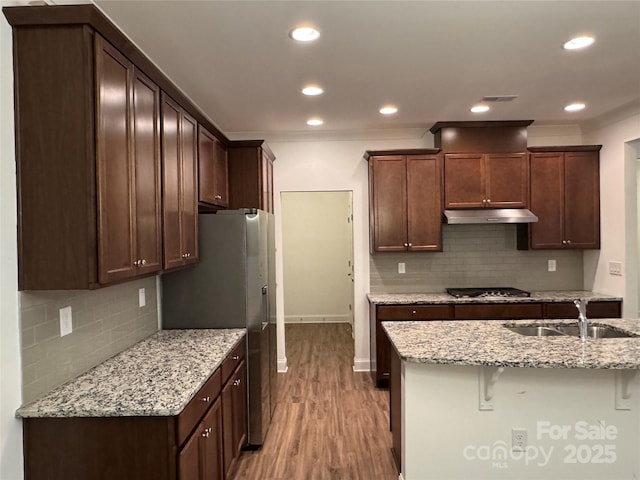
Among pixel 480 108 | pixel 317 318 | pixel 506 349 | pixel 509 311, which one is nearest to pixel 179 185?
pixel 506 349

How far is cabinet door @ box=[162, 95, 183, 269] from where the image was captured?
2469 millimetres

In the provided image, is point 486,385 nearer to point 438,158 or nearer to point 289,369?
point 438,158

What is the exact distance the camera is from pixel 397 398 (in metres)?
2.85

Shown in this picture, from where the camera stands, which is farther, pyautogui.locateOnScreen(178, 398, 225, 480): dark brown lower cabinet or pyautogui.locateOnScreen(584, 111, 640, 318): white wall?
pyautogui.locateOnScreen(584, 111, 640, 318): white wall

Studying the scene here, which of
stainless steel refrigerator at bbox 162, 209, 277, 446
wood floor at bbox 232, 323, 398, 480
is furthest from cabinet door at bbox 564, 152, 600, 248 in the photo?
stainless steel refrigerator at bbox 162, 209, 277, 446

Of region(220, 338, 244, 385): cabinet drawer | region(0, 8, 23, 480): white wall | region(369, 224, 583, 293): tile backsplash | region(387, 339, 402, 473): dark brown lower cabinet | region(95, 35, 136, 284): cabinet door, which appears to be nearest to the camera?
region(0, 8, 23, 480): white wall

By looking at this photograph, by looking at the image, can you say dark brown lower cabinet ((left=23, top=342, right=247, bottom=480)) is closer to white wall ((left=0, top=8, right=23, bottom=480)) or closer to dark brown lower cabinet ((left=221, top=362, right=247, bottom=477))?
white wall ((left=0, top=8, right=23, bottom=480))

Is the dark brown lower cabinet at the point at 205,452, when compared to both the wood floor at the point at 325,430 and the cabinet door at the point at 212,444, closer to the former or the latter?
the cabinet door at the point at 212,444

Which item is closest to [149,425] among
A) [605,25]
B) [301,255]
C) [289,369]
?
[605,25]

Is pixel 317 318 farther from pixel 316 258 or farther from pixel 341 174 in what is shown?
pixel 341 174

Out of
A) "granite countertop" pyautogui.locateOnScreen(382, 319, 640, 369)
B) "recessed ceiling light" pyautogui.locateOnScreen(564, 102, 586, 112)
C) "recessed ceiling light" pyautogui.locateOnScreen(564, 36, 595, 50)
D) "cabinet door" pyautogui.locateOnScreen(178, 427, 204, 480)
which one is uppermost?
"recessed ceiling light" pyautogui.locateOnScreen(564, 102, 586, 112)

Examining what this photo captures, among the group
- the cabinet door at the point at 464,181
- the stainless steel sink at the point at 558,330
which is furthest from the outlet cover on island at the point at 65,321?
the cabinet door at the point at 464,181

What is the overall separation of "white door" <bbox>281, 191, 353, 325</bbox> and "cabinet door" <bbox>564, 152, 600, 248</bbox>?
3.75 m

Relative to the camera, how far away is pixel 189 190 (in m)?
2.91
